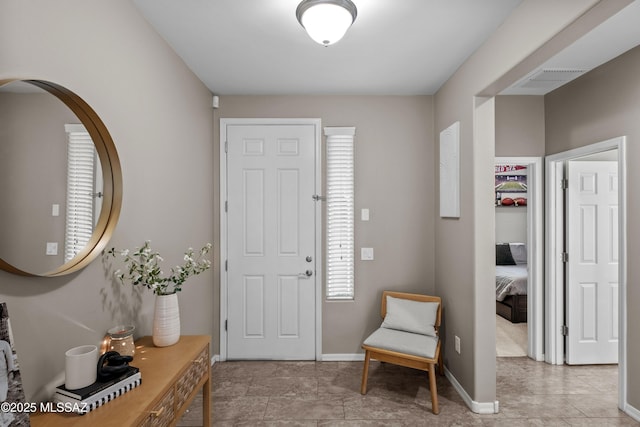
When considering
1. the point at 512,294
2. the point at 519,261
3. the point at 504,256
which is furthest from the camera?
the point at 519,261

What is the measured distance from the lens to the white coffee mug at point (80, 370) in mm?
1329

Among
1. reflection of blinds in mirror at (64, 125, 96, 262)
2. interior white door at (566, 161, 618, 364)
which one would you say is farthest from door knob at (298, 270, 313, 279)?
interior white door at (566, 161, 618, 364)

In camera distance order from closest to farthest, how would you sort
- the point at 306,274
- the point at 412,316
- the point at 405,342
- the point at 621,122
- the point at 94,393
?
the point at 94,393, the point at 621,122, the point at 405,342, the point at 412,316, the point at 306,274

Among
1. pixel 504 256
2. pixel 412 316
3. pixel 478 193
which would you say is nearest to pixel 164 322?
pixel 412 316

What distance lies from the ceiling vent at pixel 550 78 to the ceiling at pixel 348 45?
0.8 inches

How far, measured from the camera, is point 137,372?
4.95 feet

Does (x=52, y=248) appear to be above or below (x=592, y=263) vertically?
above

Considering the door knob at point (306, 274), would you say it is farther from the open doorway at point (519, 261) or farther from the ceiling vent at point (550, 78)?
the ceiling vent at point (550, 78)

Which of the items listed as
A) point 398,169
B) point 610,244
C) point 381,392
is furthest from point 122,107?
point 610,244

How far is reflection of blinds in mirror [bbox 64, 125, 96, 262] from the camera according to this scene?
149 cm

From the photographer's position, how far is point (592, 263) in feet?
11.1

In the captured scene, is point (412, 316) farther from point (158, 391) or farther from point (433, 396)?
point (158, 391)

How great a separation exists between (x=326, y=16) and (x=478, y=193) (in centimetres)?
163

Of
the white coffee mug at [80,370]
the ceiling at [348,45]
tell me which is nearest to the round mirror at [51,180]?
the white coffee mug at [80,370]
